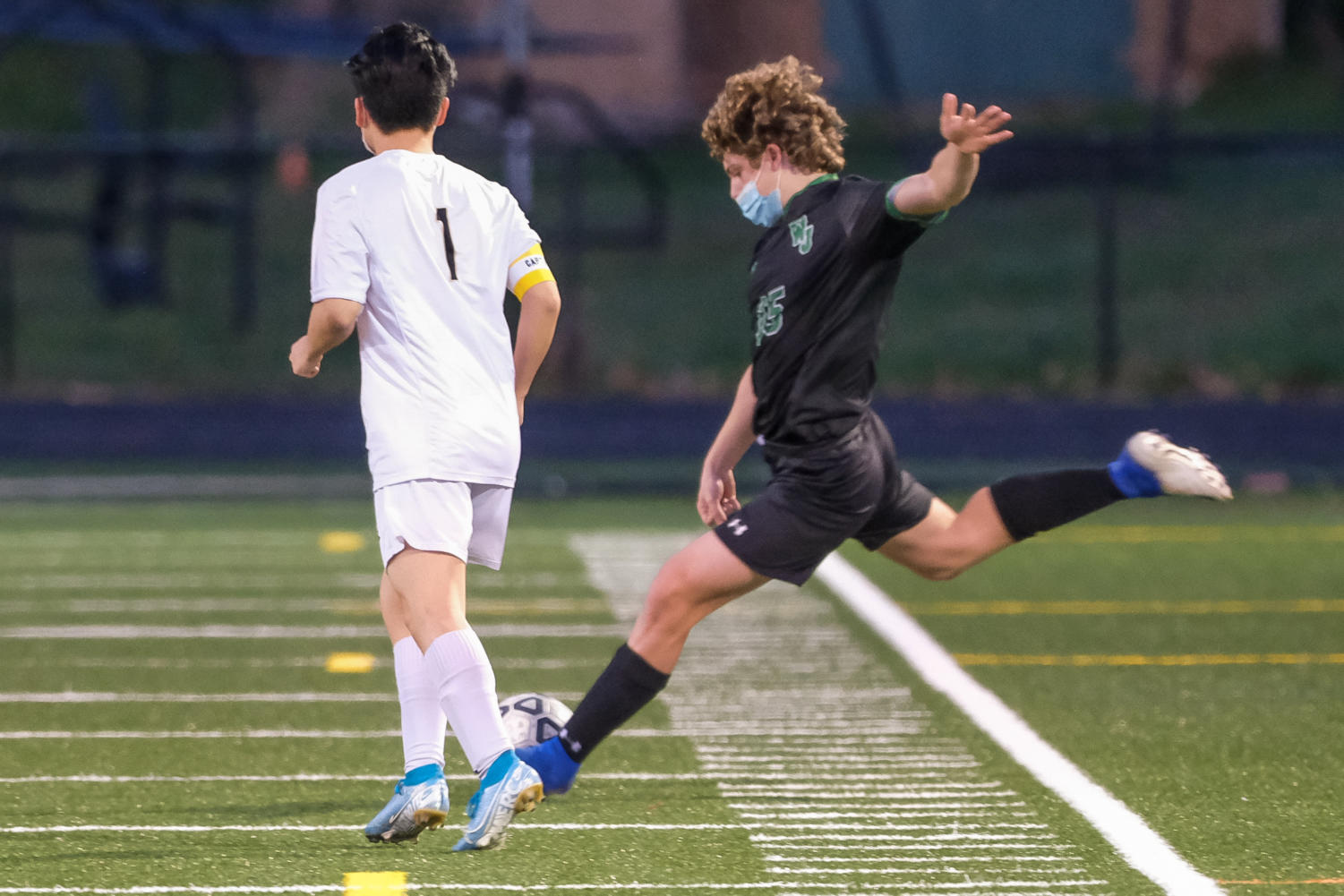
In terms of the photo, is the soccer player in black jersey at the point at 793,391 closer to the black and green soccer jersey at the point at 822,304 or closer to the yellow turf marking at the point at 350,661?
the black and green soccer jersey at the point at 822,304

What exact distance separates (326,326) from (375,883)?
1.28 metres

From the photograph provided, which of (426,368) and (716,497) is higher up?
(426,368)

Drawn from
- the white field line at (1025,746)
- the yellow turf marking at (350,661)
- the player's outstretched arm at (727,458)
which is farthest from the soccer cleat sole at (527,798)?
the yellow turf marking at (350,661)

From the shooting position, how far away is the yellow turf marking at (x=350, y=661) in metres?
7.91

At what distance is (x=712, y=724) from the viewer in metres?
6.80

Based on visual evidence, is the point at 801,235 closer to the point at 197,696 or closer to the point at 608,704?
the point at 608,704

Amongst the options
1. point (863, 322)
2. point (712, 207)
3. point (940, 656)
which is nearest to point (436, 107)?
point (863, 322)

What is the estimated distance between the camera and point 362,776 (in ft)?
19.7

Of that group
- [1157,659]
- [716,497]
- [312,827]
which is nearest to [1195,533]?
[1157,659]

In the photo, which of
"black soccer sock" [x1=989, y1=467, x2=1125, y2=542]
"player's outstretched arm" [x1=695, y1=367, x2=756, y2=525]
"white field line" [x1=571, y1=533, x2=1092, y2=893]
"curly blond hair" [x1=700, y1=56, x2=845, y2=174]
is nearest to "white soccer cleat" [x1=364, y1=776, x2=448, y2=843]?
"white field line" [x1=571, y1=533, x2=1092, y2=893]

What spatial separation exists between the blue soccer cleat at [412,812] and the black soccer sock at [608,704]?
22.9 inches

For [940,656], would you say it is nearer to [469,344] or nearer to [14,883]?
[469,344]

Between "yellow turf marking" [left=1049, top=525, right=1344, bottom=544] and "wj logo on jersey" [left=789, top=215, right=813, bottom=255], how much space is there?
22.3 feet

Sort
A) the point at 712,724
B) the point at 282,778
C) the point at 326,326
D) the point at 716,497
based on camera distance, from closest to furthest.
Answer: the point at 326,326, the point at 716,497, the point at 282,778, the point at 712,724
